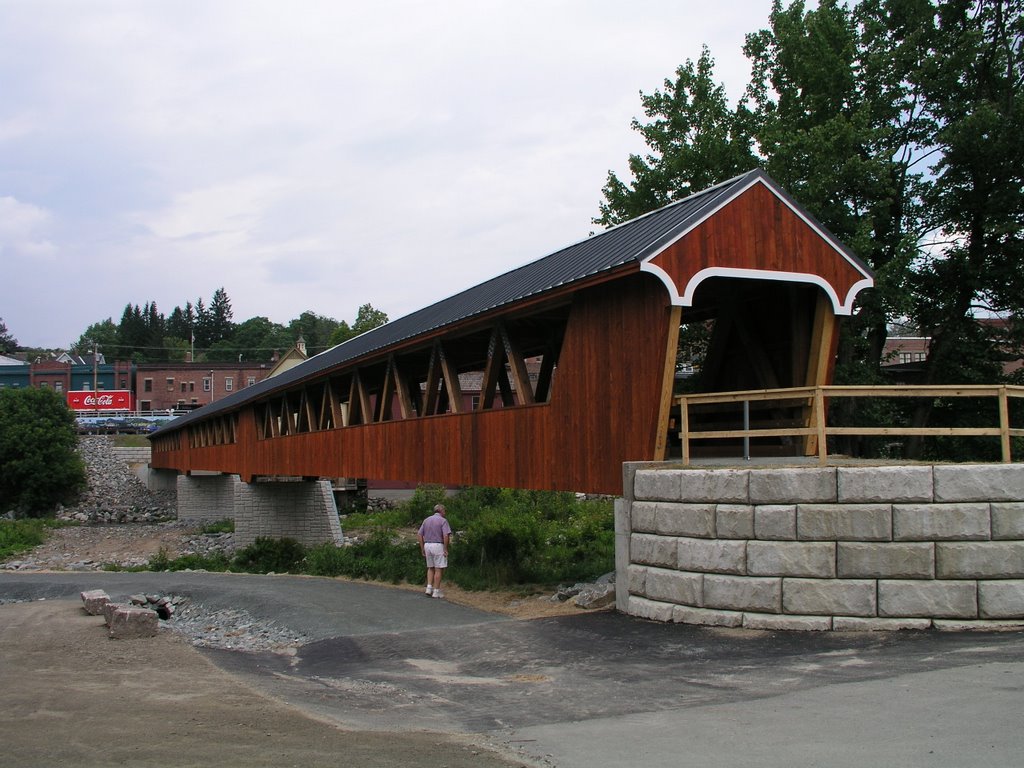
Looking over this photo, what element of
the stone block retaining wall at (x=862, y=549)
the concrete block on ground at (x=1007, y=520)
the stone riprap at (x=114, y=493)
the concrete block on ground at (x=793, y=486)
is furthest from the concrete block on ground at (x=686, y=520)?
the stone riprap at (x=114, y=493)

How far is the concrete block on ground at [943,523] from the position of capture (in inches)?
416

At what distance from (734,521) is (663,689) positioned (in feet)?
9.89

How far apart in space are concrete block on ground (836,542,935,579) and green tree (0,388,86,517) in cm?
5453

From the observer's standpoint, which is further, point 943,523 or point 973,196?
point 973,196

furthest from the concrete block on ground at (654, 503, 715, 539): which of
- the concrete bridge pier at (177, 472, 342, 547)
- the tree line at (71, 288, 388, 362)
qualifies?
the tree line at (71, 288, 388, 362)

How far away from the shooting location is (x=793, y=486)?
11062mm

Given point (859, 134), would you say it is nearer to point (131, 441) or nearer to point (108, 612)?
point (108, 612)

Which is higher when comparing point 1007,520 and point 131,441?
point 131,441

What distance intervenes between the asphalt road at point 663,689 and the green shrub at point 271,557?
12.9 meters

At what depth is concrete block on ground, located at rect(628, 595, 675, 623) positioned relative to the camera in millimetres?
11914

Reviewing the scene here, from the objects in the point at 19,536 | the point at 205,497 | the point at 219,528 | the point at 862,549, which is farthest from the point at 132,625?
the point at 205,497

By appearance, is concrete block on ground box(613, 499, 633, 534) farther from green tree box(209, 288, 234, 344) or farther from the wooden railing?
green tree box(209, 288, 234, 344)

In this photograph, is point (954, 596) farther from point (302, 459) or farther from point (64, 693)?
point (302, 459)

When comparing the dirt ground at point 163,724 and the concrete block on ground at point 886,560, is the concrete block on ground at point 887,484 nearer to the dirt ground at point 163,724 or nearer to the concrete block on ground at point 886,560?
the concrete block on ground at point 886,560
